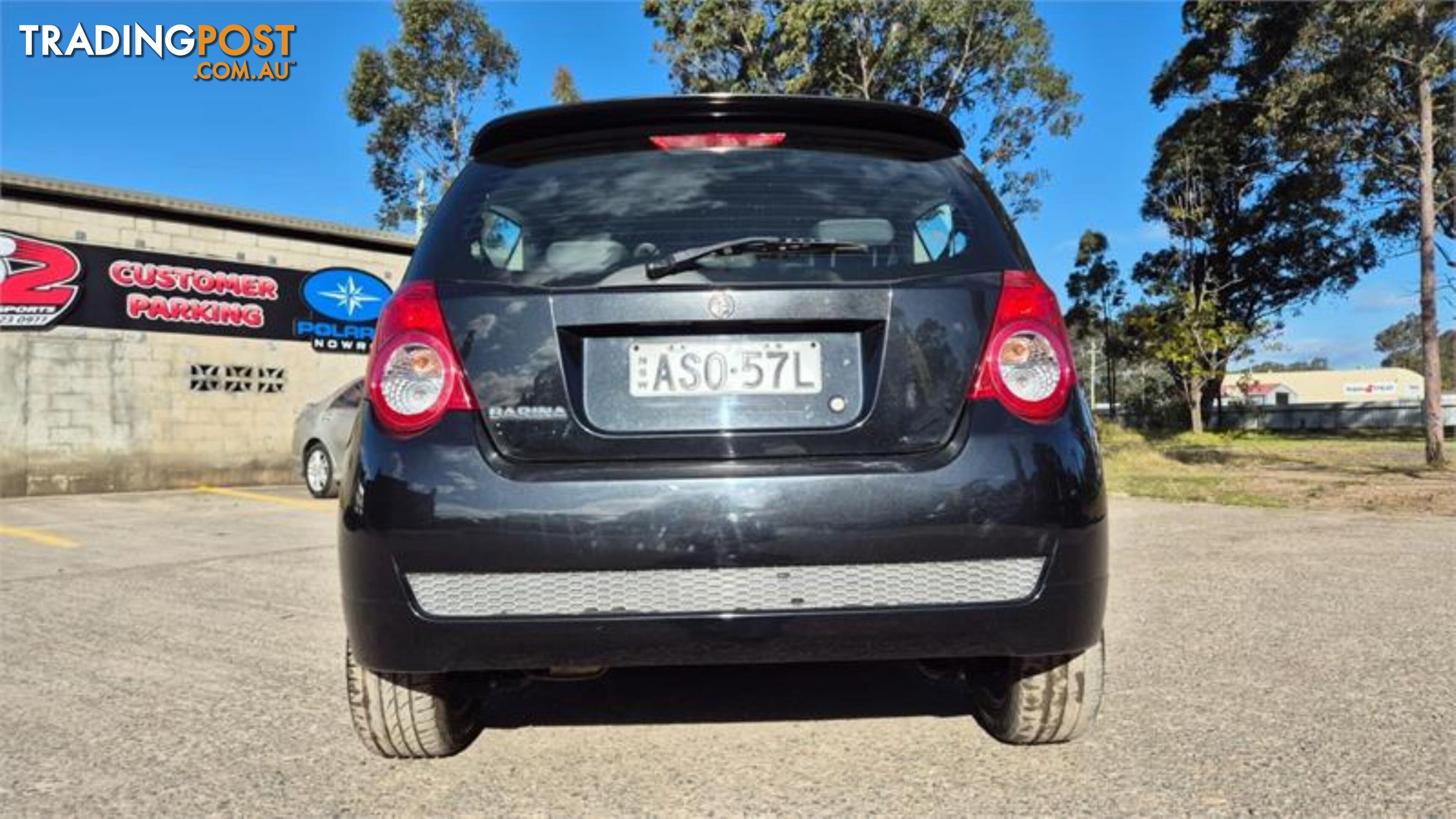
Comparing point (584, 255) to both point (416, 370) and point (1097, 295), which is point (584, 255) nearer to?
point (416, 370)

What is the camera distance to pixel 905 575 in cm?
195

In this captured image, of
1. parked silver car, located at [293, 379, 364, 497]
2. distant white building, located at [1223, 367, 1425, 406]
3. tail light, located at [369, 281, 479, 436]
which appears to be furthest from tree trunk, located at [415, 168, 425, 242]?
distant white building, located at [1223, 367, 1425, 406]

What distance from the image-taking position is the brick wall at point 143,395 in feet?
37.9

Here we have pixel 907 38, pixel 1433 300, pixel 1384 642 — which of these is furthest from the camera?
pixel 907 38

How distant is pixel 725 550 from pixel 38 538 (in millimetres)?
8119

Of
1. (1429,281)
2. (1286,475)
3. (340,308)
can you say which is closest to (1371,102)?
(1429,281)

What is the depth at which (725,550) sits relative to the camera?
1923 millimetres

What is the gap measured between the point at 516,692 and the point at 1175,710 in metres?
1.99

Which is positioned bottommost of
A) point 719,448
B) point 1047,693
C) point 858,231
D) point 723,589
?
point 1047,693

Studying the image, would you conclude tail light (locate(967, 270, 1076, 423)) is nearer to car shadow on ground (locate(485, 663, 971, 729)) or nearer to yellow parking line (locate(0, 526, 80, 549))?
car shadow on ground (locate(485, 663, 971, 729))

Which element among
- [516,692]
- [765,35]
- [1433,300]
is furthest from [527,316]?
[765,35]

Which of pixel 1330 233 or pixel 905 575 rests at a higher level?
pixel 1330 233

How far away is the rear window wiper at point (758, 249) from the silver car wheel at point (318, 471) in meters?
9.61

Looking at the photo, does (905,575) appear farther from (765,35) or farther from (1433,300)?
(765,35)
